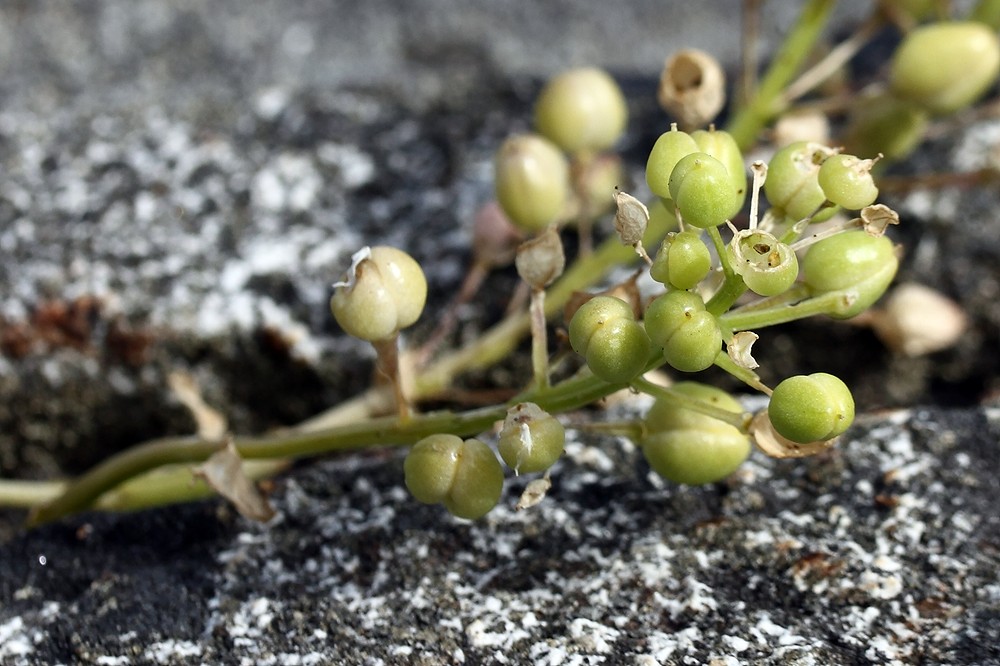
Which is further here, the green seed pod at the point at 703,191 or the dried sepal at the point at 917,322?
the dried sepal at the point at 917,322

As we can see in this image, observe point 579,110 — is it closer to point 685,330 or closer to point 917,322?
point 917,322

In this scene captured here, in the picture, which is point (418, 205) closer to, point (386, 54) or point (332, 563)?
point (386, 54)

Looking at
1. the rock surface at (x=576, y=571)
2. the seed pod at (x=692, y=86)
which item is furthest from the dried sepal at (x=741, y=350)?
the seed pod at (x=692, y=86)

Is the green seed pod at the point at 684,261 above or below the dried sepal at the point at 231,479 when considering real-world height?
above

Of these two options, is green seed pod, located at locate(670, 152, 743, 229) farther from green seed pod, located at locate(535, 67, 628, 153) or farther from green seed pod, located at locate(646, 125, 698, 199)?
green seed pod, located at locate(535, 67, 628, 153)

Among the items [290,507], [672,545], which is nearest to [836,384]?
[672,545]

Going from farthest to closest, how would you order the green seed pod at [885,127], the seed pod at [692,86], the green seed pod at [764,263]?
1. the green seed pod at [885,127]
2. the seed pod at [692,86]
3. the green seed pod at [764,263]

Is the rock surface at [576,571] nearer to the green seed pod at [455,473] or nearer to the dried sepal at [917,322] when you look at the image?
the green seed pod at [455,473]
